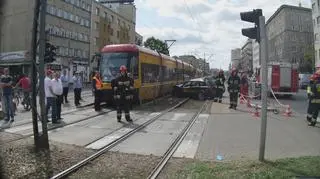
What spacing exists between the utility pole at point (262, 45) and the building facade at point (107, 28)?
67442 millimetres

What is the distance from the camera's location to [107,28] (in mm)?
83125

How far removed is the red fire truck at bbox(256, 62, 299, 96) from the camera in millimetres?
34406

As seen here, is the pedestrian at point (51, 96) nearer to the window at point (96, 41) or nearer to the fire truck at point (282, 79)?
the fire truck at point (282, 79)

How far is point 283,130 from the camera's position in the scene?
14172mm

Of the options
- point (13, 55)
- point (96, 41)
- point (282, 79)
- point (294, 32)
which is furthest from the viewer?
point (294, 32)

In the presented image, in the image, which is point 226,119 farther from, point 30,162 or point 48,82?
point 30,162

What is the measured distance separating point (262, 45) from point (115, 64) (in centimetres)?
1420

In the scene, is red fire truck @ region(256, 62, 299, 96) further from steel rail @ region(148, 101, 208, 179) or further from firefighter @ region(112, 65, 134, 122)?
firefighter @ region(112, 65, 134, 122)

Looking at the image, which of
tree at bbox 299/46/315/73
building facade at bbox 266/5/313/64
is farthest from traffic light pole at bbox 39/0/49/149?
building facade at bbox 266/5/313/64

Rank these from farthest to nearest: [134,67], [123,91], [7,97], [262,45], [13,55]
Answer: [13,55], [134,67], [123,91], [7,97], [262,45]

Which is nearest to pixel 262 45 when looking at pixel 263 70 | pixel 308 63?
pixel 263 70

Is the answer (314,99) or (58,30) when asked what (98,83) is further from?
(58,30)

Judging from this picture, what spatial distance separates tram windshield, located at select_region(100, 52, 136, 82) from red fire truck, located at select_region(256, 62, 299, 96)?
14.5 metres

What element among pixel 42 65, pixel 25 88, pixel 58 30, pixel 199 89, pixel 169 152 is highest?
pixel 58 30
